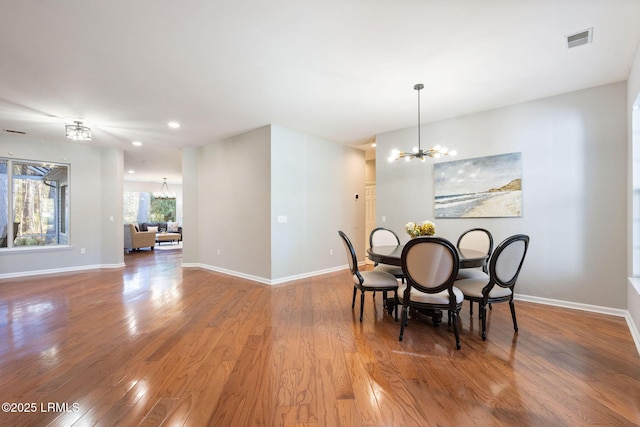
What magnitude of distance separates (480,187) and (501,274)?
1.95 metres

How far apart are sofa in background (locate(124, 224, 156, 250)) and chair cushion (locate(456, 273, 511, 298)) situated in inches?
387

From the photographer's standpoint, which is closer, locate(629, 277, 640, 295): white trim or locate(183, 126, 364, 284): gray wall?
locate(629, 277, 640, 295): white trim

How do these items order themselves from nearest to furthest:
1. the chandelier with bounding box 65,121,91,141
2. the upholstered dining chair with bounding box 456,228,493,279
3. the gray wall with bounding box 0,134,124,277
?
the upholstered dining chair with bounding box 456,228,493,279 → the chandelier with bounding box 65,121,91,141 → the gray wall with bounding box 0,134,124,277

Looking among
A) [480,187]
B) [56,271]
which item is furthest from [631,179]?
[56,271]

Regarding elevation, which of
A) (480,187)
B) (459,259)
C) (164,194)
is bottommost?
(459,259)

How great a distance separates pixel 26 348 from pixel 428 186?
5234mm

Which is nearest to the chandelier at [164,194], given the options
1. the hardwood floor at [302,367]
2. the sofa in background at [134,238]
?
the sofa in background at [134,238]

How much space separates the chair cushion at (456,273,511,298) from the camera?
266cm

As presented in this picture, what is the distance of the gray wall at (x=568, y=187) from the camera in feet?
10.7

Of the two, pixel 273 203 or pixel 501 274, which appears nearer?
pixel 501 274

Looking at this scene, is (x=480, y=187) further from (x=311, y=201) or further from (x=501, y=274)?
(x=311, y=201)

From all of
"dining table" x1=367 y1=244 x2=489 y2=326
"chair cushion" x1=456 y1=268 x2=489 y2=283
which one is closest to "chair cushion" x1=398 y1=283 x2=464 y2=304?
"dining table" x1=367 y1=244 x2=489 y2=326

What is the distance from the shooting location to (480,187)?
417 centimetres

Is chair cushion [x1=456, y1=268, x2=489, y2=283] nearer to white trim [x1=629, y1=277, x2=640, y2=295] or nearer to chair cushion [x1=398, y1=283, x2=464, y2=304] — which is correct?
chair cushion [x1=398, y1=283, x2=464, y2=304]
